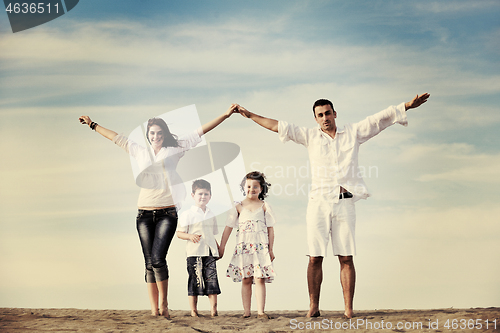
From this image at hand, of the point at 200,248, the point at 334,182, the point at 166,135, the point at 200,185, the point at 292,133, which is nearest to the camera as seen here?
the point at 334,182

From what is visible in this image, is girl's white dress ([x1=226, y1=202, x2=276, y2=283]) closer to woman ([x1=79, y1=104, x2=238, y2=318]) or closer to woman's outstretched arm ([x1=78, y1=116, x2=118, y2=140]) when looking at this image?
woman ([x1=79, y1=104, x2=238, y2=318])

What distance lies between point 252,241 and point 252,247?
0.06m

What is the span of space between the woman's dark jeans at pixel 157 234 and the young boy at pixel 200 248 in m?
0.26

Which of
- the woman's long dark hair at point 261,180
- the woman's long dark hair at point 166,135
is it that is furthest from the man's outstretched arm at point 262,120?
the woman's long dark hair at point 166,135

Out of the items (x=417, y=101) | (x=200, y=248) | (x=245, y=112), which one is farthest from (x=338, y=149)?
(x=200, y=248)

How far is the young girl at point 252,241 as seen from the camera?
4738mm

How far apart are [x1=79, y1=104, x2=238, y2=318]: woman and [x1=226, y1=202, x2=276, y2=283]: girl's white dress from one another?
67cm

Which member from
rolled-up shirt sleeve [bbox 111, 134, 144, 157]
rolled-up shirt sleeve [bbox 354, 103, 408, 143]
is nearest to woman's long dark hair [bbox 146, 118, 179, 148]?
rolled-up shirt sleeve [bbox 111, 134, 144, 157]

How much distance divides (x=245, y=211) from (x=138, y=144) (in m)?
1.31

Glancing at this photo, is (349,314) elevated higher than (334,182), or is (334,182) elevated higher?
(334,182)

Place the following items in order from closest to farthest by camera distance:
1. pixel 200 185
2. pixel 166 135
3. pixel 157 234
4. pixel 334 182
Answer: pixel 334 182, pixel 157 234, pixel 166 135, pixel 200 185

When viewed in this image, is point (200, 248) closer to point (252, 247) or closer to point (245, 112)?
point (252, 247)

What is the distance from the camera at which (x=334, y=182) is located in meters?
4.50

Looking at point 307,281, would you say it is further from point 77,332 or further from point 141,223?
point 77,332
